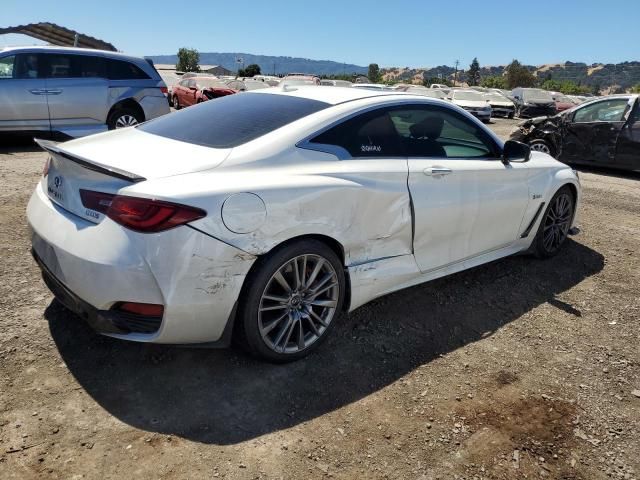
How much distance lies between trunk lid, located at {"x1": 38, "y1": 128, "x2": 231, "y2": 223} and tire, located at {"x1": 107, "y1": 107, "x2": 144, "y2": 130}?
6686 mm

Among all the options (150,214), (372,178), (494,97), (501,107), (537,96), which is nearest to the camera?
(150,214)

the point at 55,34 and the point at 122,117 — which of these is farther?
the point at 55,34

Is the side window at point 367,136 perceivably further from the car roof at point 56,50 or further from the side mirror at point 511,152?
the car roof at point 56,50

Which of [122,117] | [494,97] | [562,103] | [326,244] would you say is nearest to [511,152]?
[326,244]

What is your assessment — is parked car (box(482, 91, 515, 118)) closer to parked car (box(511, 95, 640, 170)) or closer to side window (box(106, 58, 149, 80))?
parked car (box(511, 95, 640, 170))

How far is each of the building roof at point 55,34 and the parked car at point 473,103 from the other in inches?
589

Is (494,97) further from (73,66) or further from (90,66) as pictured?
(73,66)

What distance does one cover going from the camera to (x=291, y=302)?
2896 mm

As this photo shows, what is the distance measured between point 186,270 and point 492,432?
171 cm

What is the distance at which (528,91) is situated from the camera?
30109mm

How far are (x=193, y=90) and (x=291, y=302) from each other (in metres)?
16.9

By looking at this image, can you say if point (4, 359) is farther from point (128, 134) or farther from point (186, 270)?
point (128, 134)

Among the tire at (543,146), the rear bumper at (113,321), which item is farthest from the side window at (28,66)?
the tire at (543,146)

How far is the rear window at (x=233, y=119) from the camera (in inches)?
118
